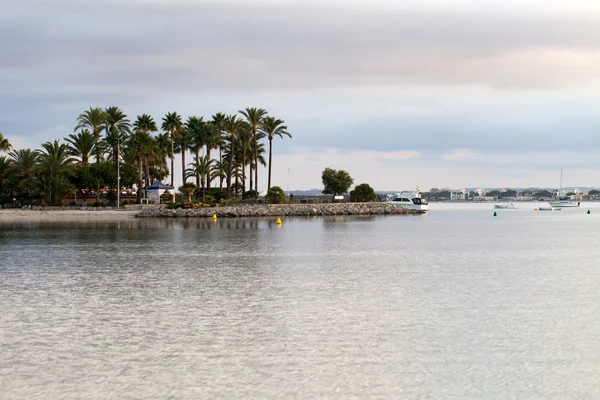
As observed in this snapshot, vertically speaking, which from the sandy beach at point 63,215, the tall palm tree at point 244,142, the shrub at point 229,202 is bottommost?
the sandy beach at point 63,215

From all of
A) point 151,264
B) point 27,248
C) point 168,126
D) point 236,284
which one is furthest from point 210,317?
point 168,126

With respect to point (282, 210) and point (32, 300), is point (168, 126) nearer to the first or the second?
point (282, 210)

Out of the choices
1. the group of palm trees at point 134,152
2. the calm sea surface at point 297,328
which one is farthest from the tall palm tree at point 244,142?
the calm sea surface at point 297,328

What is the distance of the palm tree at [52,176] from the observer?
3642 inches

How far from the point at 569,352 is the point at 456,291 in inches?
339

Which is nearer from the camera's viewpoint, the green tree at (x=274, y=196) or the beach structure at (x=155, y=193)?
the beach structure at (x=155, y=193)

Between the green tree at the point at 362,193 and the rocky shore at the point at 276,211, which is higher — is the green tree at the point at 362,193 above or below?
above

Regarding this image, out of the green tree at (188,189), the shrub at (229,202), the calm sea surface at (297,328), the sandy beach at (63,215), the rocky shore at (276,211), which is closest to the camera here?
the calm sea surface at (297,328)

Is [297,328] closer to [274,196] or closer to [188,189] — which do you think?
[188,189]

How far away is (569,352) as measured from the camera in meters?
13.8

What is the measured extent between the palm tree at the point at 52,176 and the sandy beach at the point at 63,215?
6.17 metres

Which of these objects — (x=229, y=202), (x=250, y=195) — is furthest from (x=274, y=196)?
(x=229, y=202)

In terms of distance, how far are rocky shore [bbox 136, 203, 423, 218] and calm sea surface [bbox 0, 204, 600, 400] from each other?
53.3m

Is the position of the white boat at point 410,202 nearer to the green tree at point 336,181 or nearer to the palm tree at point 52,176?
the green tree at point 336,181
